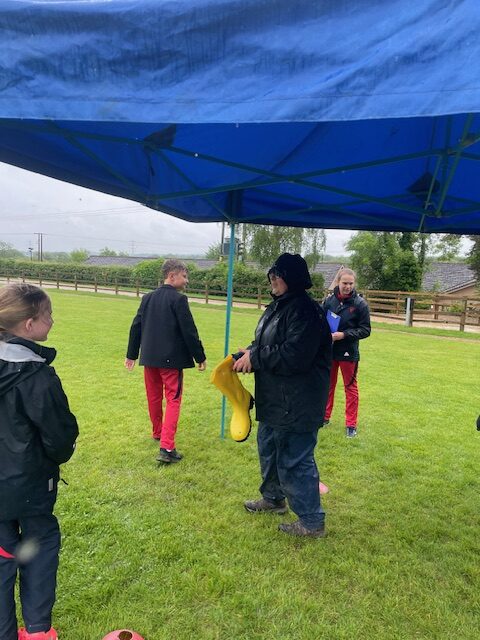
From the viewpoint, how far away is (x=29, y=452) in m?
1.82

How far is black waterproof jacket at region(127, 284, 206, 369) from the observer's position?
3.85 metres

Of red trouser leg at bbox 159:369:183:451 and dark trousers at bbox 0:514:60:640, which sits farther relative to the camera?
red trouser leg at bbox 159:369:183:451

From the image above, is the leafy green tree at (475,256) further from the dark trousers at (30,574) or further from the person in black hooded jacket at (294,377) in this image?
the dark trousers at (30,574)

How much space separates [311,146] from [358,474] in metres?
2.79

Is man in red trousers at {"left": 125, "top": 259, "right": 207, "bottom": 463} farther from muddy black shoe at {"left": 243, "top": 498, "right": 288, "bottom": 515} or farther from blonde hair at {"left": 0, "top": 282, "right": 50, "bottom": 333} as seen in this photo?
blonde hair at {"left": 0, "top": 282, "right": 50, "bottom": 333}

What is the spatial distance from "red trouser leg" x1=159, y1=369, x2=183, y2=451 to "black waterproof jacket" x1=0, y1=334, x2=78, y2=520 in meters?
2.03

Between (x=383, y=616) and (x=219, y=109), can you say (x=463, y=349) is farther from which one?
(x=219, y=109)

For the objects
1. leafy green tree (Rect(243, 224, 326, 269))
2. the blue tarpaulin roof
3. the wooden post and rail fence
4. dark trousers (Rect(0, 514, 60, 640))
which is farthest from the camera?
leafy green tree (Rect(243, 224, 326, 269))

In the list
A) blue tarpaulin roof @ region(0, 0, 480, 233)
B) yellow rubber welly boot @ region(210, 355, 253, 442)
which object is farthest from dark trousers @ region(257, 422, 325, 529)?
blue tarpaulin roof @ region(0, 0, 480, 233)

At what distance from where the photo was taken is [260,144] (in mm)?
2740

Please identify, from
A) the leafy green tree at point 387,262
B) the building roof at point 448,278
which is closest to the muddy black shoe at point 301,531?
the leafy green tree at point 387,262

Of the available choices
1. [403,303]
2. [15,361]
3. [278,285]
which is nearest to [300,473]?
[278,285]

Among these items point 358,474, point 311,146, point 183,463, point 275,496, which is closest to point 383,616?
point 275,496

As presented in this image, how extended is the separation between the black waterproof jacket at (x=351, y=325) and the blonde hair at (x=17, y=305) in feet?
10.3
